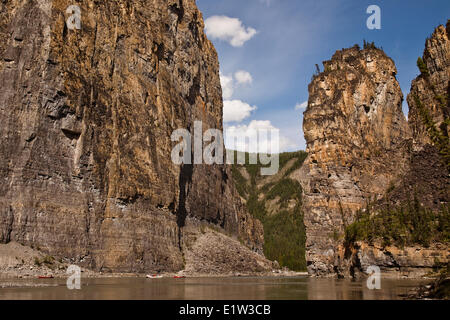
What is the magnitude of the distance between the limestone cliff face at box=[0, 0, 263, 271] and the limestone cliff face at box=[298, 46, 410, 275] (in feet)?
121

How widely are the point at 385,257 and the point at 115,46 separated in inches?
2957

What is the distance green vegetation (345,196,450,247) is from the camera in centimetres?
7112

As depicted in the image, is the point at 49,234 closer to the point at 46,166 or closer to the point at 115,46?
the point at 46,166

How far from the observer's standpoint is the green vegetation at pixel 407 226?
71.1m

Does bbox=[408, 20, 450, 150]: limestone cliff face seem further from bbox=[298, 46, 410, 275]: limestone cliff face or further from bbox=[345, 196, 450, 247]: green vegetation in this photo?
bbox=[298, 46, 410, 275]: limestone cliff face

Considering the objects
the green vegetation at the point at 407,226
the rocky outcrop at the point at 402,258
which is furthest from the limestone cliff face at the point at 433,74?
the rocky outcrop at the point at 402,258

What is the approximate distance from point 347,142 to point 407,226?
52.9 metres

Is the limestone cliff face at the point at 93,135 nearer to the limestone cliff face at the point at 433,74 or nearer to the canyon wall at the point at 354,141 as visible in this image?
the canyon wall at the point at 354,141

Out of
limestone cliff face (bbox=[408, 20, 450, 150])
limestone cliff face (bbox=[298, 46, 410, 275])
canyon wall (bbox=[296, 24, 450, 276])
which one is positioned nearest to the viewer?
limestone cliff face (bbox=[408, 20, 450, 150])

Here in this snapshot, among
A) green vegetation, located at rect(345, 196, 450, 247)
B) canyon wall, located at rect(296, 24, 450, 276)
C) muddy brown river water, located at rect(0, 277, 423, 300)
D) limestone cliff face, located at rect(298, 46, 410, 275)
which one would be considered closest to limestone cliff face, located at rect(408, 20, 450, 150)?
canyon wall, located at rect(296, 24, 450, 276)

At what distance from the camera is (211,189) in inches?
6019

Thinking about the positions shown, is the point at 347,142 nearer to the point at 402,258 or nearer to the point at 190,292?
the point at 402,258

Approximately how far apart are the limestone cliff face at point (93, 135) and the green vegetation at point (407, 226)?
151ft
